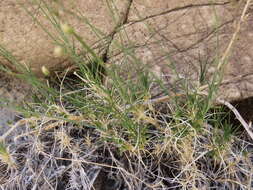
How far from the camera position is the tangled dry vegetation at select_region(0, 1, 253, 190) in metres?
1.25

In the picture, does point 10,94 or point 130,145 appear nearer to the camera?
point 130,145

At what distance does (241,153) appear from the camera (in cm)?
127

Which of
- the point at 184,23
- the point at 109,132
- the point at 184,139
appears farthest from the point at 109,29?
the point at 184,139

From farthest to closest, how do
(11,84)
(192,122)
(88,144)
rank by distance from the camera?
(11,84) < (88,144) < (192,122)

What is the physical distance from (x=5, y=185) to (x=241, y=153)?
78 centimetres

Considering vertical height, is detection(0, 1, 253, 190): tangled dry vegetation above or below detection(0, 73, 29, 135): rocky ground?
below

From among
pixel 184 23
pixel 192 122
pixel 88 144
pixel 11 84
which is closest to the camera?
pixel 192 122

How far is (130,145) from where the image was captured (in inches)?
49.8

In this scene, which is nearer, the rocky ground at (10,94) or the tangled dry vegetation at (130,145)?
the tangled dry vegetation at (130,145)

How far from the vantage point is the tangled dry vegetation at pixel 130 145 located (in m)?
1.25

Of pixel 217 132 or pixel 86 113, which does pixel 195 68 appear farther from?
pixel 86 113

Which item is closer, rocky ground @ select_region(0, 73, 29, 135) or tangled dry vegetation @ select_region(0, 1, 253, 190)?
tangled dry vegetation @ select_region(0, 1, 253, 190)

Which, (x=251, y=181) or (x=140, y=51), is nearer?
(x=251, y=181)

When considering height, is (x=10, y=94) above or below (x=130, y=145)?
above
